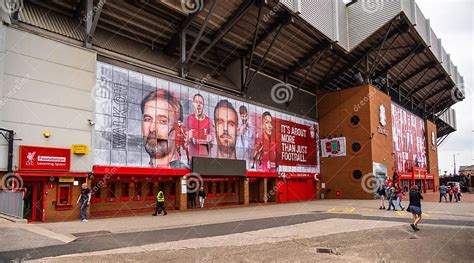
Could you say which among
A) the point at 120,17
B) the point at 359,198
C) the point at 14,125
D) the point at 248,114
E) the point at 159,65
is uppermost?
the point at 120,17

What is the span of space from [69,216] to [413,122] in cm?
5129

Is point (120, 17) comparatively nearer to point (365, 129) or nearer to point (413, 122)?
point (365, 129)

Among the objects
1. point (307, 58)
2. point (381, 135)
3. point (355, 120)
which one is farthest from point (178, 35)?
point (381, 135)

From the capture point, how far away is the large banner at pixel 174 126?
22.5 meters

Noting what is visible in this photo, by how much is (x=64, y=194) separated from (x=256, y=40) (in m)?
19.5

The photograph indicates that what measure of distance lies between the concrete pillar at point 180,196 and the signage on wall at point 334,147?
2127cm

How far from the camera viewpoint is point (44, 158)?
1906cm

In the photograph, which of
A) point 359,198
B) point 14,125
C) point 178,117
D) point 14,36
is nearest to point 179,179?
point 178,117

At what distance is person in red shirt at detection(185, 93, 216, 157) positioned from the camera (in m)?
27.8

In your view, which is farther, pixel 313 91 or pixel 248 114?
pixel 313 91

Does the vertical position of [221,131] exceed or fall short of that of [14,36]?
it falls short

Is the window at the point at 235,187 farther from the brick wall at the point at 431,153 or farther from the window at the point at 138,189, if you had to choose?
the brick wall at the point at 431,153

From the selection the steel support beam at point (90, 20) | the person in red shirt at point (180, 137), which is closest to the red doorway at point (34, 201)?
the steel support beam at point (90, 20)

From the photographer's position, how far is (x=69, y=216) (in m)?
20.0
